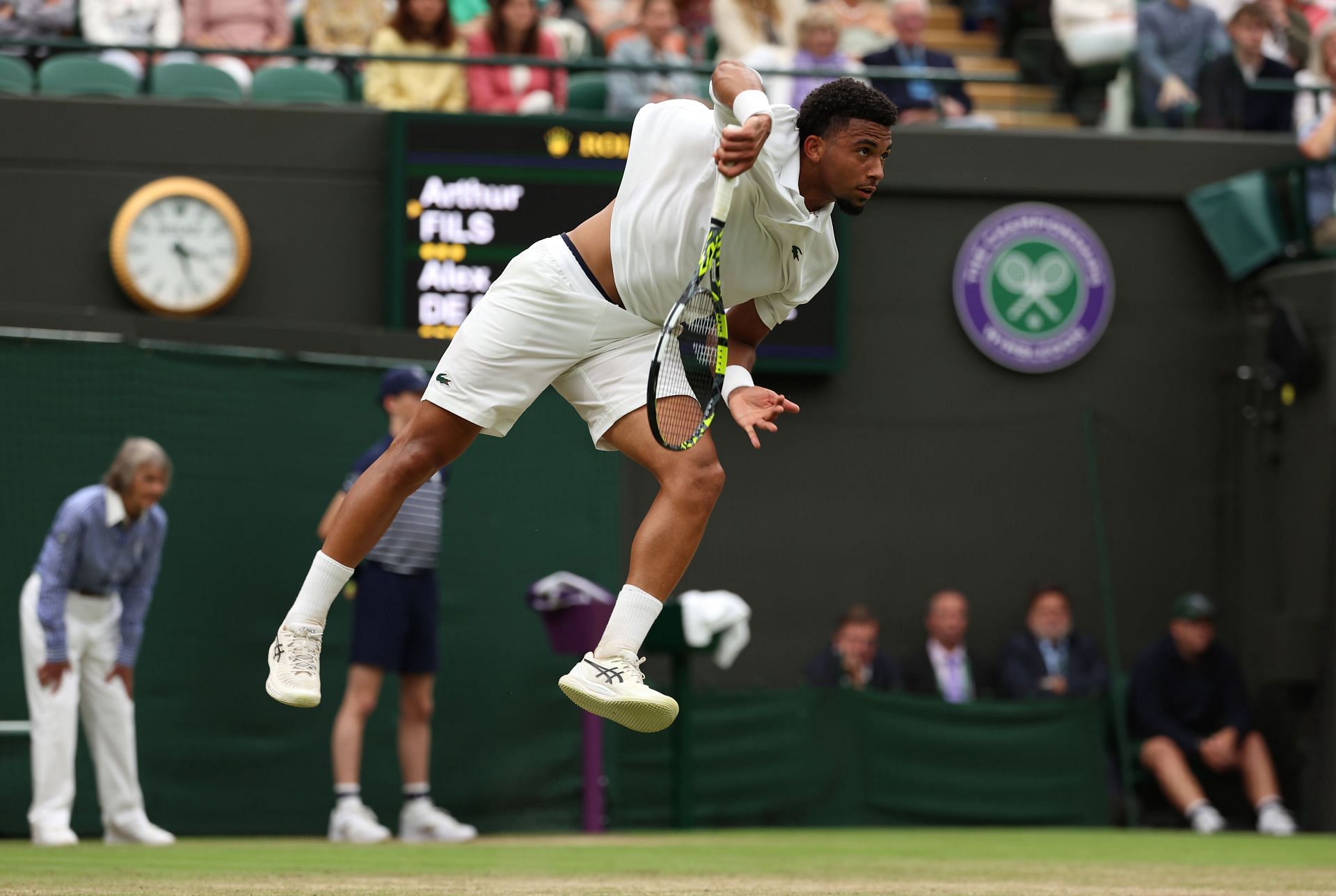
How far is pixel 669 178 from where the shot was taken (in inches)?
224

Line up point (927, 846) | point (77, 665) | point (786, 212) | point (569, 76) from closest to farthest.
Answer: point (786, 212) < point (77, 665) < point (927, 846) < point (569, 76)

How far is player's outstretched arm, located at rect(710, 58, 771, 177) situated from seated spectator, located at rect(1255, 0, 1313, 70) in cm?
977

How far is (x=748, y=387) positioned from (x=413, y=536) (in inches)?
164

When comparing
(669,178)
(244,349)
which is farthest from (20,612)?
(669,178)

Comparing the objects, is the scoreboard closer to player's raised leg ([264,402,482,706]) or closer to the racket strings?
player's raised leg ([264,402,482,706])

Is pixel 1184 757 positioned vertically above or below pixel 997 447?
below

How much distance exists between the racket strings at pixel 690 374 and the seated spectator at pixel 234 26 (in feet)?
24.7

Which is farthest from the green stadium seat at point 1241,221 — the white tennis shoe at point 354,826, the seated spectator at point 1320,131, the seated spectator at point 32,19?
the seated spectator at point 32,19

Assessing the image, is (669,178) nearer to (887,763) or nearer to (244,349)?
(244,349)

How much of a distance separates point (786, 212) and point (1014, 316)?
7.77 meters

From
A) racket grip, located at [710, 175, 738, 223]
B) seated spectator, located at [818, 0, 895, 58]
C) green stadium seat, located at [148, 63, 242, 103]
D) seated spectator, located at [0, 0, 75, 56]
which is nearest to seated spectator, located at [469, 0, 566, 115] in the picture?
green stadium seat, located at [148, 63, 242, 103]

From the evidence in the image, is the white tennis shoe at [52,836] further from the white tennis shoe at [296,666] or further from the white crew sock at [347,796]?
the white tennis shoe at [296,666]

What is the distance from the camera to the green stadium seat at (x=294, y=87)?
40.3 ft

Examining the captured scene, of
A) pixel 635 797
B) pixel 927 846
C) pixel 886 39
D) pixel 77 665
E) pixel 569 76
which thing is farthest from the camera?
pixel 886 39
